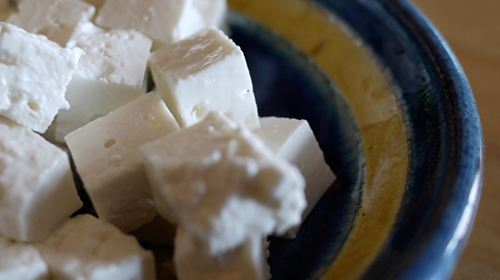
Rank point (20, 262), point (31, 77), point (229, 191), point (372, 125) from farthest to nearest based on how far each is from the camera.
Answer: point (372, 125)
point (31, 77)
point (20, 262)
point (229, 191)

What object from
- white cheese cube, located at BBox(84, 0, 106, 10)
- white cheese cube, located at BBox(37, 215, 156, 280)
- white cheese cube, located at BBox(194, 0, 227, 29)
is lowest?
white cheese cube, located at BBox(37, 215, 156, 280)

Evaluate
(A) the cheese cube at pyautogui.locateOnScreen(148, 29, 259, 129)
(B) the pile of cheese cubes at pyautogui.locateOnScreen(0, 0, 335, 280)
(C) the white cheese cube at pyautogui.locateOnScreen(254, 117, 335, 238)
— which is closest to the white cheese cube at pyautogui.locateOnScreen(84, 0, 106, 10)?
(B) the pile of cheese cubes at pyautogui.locateOnScreen(0, 0, 335, 280)

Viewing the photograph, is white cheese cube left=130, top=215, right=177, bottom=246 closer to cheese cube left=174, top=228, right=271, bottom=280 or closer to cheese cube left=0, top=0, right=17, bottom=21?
cheese cube left=174, top=228, right=271, bottom=280

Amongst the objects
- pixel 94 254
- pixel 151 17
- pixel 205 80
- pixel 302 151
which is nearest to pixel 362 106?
pixel 302 151

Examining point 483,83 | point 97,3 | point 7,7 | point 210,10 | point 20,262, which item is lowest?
point 20,262

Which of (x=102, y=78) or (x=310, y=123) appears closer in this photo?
(x=102, y=78)

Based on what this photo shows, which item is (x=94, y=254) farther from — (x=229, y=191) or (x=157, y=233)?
(x=229, y=191)
